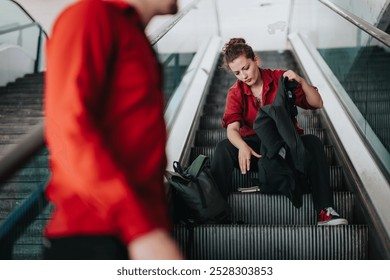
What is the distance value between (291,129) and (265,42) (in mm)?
4796

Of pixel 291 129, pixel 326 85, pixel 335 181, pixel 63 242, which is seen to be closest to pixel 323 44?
pixel 326 85

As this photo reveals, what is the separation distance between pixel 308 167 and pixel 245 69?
1.96 feet

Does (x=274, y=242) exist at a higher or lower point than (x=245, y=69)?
lower

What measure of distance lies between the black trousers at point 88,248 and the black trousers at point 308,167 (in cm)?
200

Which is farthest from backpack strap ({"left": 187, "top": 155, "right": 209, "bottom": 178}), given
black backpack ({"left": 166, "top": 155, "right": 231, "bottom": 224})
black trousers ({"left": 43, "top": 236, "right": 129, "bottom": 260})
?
black trousers ({"left": 43, "top": 236, "right": 129, "bottom": 260})

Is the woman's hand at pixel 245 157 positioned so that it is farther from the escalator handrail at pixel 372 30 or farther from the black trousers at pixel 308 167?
the escalator handrail at pixel 372 30

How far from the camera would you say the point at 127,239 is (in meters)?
0.75

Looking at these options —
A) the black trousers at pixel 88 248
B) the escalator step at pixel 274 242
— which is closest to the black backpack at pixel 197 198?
the escalator step at pixel 274 242

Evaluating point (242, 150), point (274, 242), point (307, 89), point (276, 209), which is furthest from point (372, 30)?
point (274, 242)

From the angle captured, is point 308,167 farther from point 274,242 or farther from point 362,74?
point 362,74

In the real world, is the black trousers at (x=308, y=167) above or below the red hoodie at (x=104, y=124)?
below

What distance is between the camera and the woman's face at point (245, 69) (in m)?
2.91

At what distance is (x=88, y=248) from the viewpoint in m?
0.91

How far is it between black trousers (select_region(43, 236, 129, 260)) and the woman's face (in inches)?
82.2
